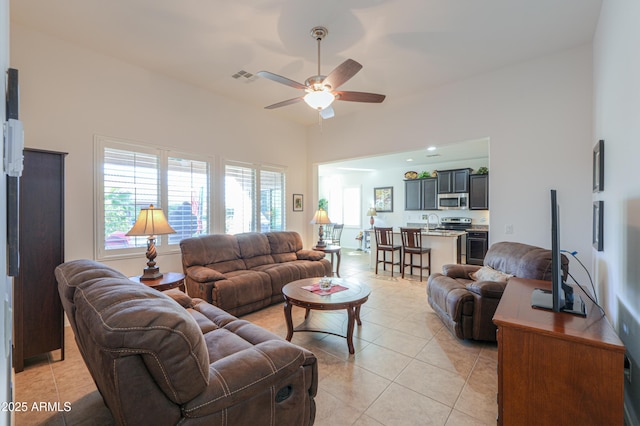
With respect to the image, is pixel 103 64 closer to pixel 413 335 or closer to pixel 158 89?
pixel 158 89

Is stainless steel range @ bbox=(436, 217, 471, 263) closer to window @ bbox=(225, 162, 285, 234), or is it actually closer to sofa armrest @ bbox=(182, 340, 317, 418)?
window @ bbox=(225, 162, 285, 234)

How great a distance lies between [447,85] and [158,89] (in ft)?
14.0

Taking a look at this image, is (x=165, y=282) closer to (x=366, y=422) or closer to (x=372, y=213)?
(x=366, y=422)

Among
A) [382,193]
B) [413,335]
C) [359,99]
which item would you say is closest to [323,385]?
[413,335]

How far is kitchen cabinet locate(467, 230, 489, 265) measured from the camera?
21.1ft

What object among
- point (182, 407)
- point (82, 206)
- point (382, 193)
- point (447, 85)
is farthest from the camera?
point (382, 193)

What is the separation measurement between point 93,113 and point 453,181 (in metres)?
7.39

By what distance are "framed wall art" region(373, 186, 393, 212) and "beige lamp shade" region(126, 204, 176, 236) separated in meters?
7.02

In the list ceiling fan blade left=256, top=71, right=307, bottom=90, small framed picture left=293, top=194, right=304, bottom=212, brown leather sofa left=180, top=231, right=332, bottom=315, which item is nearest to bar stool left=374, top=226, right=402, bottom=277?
brown leather sofa left=180, top=231, right=332, bottom=315

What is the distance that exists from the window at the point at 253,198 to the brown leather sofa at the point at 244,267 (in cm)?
49

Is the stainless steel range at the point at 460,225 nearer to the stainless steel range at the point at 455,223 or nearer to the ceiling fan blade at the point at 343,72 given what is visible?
the stainless steel range at the point at 455,223

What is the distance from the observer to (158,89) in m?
4.04

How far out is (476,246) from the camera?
21.5ft

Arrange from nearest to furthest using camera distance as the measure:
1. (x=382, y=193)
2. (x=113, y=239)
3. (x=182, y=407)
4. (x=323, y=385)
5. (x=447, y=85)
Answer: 1. (x=182, y=407)
2. (x=323, y=385)
3. (x=113, y=239)
4. (x=447, y=85)
5. (x=382, y=193)
